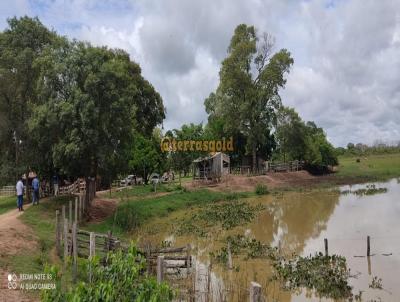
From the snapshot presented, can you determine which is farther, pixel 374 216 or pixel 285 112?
pixel 285 112

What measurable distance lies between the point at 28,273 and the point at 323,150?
60.7 m

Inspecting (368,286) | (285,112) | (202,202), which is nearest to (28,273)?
(368,286)

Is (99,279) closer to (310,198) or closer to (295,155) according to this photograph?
(310,198)

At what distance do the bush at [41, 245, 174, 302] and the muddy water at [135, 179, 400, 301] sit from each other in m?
5.83

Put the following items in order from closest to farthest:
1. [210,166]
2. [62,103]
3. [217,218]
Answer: [62,103]
[217,218]
[210,166]

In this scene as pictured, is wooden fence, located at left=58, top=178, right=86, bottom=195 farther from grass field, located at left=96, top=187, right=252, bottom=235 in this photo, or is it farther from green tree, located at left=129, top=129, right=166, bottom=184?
green tree, located at left=129, top=129, right=166, bottom=184

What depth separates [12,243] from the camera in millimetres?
16297

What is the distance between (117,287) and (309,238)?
20370mm

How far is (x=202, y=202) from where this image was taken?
1623 inches

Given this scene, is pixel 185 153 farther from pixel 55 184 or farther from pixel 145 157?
pixel 55 184

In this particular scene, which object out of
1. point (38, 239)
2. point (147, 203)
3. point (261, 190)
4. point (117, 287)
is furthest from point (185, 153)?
point (117, 287)

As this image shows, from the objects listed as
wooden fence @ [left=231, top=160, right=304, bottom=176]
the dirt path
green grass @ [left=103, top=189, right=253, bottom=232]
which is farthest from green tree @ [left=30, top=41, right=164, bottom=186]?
wooden fence @ [left=231, top=160, right=304, bottom=176]

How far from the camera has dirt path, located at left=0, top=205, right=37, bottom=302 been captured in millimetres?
→ 11258

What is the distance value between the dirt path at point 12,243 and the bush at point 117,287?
582 cm
